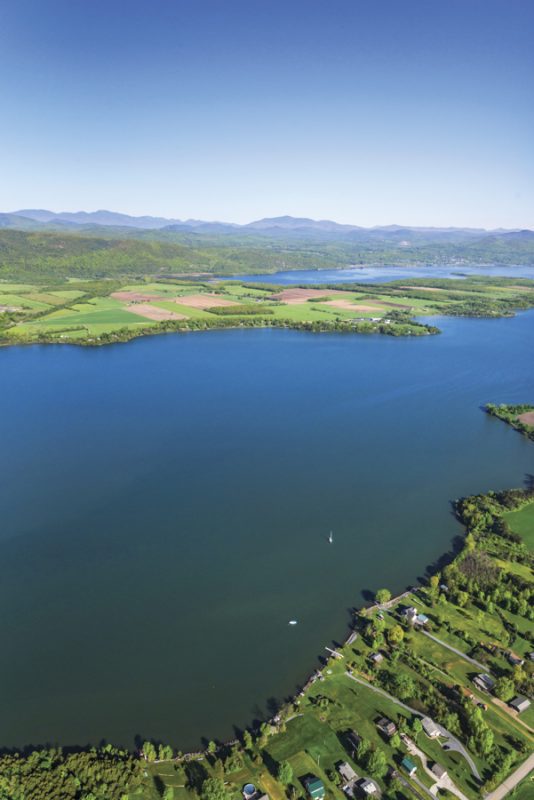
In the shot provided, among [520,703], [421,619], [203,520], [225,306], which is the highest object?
[225,306]

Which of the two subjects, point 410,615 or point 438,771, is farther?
point 410,615

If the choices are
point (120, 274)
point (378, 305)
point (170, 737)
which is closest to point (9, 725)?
point (170, 737)

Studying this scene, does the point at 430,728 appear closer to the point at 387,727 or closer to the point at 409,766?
the point at 387,727

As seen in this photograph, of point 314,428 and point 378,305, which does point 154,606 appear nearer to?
point 314,428

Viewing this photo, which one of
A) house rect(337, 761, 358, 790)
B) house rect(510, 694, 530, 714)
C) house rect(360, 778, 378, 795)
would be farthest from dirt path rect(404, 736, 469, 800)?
house rect(510, 694, 530, 714)

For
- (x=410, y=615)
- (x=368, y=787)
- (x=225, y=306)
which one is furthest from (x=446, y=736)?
(x=225, y=306)

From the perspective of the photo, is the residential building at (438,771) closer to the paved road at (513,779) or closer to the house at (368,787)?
the paved road at (513,779)
